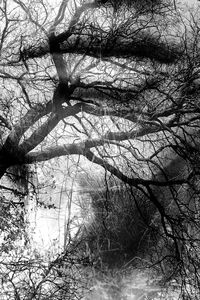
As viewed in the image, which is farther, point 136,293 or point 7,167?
point 7,167

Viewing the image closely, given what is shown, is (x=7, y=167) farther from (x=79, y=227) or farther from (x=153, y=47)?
(x=153, y=47)

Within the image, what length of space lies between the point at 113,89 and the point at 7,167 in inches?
35.2

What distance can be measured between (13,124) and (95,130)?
0.55 m

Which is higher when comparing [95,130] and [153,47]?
[153,47]

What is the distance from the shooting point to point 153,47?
260 cm

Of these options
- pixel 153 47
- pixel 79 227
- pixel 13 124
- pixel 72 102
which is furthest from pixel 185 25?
pixel 79 227

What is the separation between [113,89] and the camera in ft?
8.26

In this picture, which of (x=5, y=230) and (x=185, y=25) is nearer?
(x=5, y=230)

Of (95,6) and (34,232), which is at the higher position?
(95,6)

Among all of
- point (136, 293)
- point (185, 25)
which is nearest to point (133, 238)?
point (136, 293)

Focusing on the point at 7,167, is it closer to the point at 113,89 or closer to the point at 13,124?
the point at 13,124

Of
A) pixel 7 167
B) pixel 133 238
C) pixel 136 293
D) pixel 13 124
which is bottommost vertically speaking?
pixel 136 293

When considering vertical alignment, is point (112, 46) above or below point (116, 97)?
above

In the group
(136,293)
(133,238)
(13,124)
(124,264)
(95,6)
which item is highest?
(95,6)
